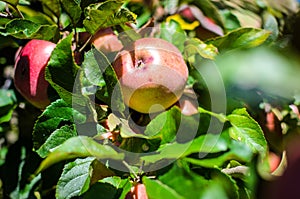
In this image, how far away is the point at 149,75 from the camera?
2.79 feet

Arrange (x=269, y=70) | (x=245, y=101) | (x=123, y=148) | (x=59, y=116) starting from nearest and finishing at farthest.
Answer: (x=269, y=70), (x=123, y=148), (x=59, y=116), (x=245, y=101)

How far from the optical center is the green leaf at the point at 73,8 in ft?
2.78

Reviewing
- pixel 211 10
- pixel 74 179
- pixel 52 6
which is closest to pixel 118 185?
pixel 74 179

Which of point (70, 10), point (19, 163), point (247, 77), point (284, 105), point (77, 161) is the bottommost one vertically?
point (19, 163)

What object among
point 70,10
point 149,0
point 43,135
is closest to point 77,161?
point 43,135

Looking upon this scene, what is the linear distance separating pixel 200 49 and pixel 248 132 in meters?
0.25

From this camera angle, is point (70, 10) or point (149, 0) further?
point (149, 0)

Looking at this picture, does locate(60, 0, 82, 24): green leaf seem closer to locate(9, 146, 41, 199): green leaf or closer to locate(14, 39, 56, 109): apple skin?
locate(14, 39, 56, 109): apple skin

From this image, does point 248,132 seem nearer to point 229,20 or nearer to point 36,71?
point 36,71

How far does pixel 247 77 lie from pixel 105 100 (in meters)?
0.53

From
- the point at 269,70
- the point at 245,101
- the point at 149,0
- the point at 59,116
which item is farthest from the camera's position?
the point at 149,0

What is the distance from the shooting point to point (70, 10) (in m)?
0.86

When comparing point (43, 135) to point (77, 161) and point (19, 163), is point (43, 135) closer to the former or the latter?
A: point (77, 161)

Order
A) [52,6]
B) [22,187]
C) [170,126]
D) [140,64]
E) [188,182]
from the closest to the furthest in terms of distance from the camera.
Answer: [188,182], [170,126], [140,64], [52,6], [22,187]
